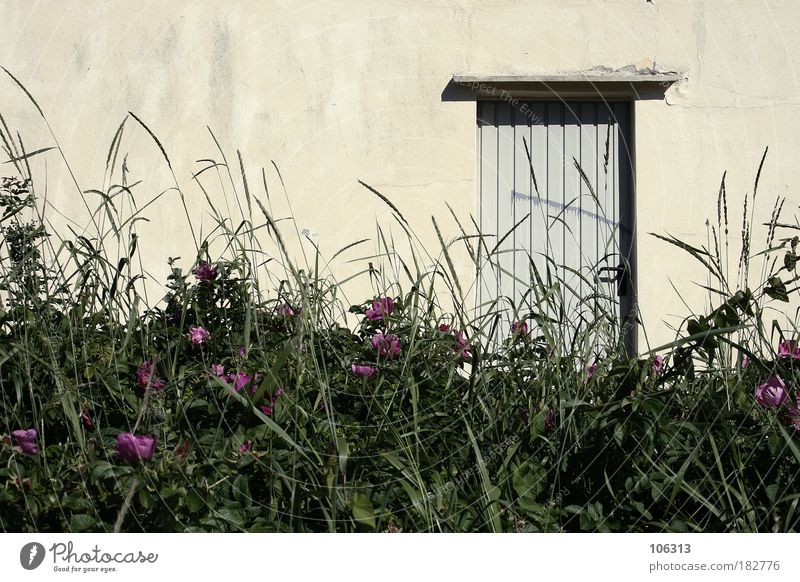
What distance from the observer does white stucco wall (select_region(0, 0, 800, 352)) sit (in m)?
4.93

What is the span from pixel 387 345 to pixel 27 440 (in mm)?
776

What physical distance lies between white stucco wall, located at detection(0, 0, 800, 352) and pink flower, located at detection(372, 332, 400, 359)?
2790mm

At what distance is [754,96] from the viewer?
494 cm

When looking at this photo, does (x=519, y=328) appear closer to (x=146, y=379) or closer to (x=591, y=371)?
(x=591, y=371)

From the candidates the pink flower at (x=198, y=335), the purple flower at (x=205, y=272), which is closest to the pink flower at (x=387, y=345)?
the pink flower at (x=198, y=335)

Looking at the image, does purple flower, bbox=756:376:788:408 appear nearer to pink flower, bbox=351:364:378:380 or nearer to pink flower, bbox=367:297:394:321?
pink flower, bbox=351:364:378:380

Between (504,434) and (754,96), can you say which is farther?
(754,96)

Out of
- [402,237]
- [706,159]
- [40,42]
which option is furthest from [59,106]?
[706,159]

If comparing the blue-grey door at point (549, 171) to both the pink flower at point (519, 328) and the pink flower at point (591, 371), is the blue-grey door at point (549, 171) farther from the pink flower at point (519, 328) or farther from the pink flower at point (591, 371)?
the pink flower at point (591, 371)

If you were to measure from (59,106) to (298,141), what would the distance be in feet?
4.30

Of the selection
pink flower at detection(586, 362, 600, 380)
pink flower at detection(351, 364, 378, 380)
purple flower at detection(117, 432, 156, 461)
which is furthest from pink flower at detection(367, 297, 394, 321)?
purple flower at detection(117, 432, 156, 461)

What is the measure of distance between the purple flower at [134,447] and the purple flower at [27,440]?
205 millimetres
